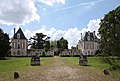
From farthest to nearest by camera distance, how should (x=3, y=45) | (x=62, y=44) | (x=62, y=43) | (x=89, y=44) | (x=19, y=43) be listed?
(x=62, y=43)
(x=62, y=44)
(x=89, y=44)
(x=19, y=43)
(x=3, y=45)

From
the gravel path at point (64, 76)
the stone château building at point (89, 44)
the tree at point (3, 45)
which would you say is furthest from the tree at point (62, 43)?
the gravel path at point (64, 76)

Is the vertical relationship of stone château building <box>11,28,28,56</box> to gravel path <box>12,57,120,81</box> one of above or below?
above

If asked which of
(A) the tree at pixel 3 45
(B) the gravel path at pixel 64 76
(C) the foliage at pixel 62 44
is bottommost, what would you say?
(B) the gravel path at pixel 64 76

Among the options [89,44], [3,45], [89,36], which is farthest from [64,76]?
[89,36]

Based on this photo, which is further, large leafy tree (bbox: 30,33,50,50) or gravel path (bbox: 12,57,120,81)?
large leafy tree (bbox: 30,33,50,50)

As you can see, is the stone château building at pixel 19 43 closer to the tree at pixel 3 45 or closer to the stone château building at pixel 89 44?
the stone château building at pixel 89 44

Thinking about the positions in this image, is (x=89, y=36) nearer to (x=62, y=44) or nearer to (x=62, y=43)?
(x=62, y=44)

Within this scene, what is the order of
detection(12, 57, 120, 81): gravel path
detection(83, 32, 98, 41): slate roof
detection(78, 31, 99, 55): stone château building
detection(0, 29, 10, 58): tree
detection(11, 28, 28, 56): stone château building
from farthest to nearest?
detection(83, 32, 98, 41): slate roof → detection(78, 31, 99, 55): stone château building → detection(11, 28, 28, 56): stone château building → detection(0, 29, 10, 58): tree → detection(12, 57, 120, 81): gravel path

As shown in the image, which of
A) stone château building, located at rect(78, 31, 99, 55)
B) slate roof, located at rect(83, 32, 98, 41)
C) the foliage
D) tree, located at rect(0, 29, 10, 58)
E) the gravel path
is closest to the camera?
the gravel path

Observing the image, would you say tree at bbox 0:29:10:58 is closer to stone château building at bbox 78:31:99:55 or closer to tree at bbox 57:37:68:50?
stone château building at bbox 78:31:99:55

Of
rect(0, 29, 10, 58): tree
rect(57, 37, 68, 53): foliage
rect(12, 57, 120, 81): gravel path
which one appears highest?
rect(57, 37, 68, 53): foliage

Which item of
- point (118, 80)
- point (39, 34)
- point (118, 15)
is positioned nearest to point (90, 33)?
point (39, 34)

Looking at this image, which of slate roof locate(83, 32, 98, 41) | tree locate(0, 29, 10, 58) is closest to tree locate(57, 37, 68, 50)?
slate roof locate(83, 32, 98, 41)

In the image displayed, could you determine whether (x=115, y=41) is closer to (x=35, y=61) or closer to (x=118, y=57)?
(x=118, y=57)
